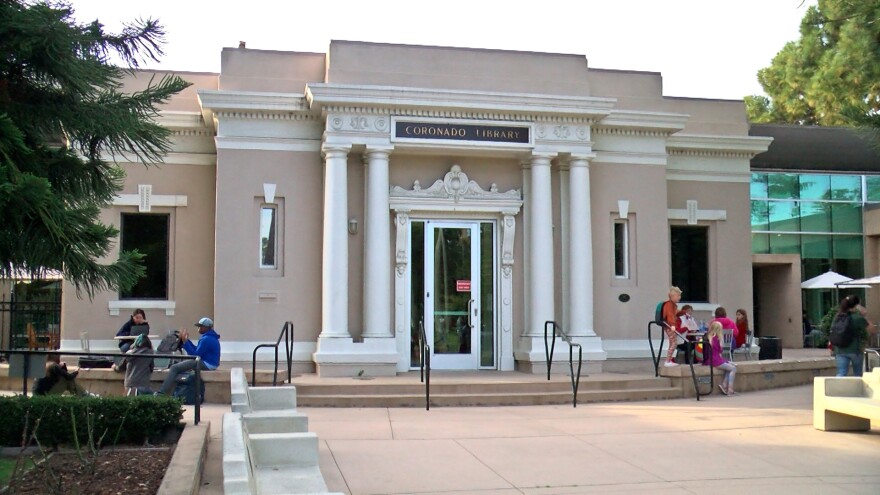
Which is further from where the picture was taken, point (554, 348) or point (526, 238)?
point (526, 238)

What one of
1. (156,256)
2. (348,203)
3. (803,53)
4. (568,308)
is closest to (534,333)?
(568,308)

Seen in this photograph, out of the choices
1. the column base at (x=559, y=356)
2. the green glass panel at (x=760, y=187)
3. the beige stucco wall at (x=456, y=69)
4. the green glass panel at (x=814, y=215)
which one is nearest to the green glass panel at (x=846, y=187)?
the green glass panel at (x=814, y=215)

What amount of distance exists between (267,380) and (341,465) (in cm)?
581

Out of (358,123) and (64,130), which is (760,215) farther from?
(64,130)

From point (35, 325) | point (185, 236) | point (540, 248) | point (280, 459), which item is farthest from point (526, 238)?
point (35, 325)

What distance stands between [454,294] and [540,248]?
181cm

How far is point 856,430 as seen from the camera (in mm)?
10836

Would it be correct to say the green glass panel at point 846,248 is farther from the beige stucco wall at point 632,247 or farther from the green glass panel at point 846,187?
the beige stucco wall at point 632,247

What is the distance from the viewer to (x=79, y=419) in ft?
27.0

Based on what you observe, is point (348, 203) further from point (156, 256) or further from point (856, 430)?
point (856, 430)

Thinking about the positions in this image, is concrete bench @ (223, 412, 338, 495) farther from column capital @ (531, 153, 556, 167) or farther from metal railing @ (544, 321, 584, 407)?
column capital @ (531, 153, 556, 167)

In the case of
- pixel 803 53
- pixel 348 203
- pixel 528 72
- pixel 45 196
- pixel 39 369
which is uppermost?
pixel 803 53

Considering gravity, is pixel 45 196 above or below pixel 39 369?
above

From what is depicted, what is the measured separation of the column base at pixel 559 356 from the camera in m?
15.8
